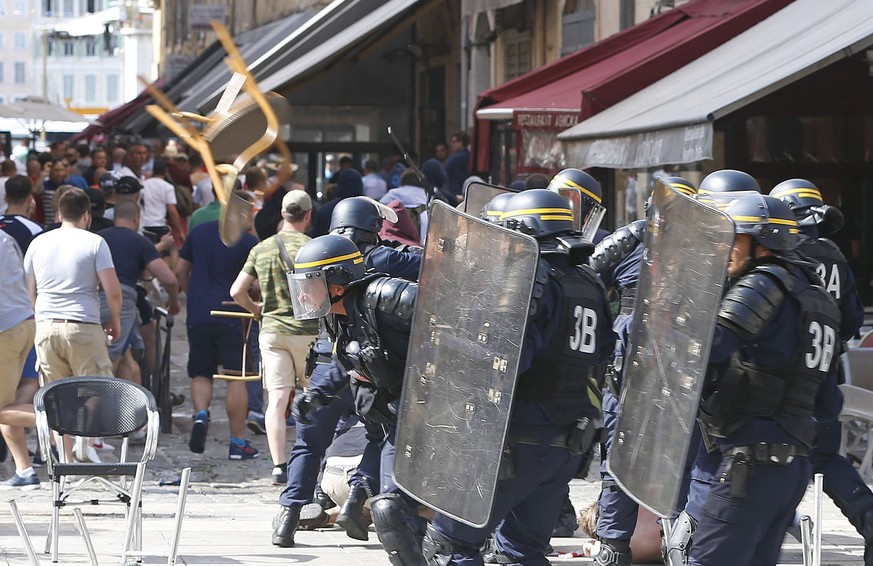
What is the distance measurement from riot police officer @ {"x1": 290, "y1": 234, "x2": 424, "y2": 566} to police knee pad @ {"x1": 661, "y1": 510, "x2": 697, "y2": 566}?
90 centimetres

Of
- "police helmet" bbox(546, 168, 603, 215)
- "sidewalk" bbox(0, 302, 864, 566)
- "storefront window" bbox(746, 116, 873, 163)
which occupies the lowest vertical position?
"sidewalk" bbox(0, 302, 864, 566)

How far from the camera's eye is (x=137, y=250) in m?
9.92

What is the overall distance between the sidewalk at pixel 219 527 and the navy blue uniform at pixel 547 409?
70.4 inches

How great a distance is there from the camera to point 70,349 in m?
9.05

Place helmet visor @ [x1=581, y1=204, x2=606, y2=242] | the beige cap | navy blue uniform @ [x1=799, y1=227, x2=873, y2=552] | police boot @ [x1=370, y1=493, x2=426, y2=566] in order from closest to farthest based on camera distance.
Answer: police boot @ [x1=370, y1=493, x2=426, y2=566] < navy blue uniform @ [x1=799, y1=227, x2=873, y2=552] < helmet visor @ [x1=581, y1=204, x2=606, y2=242] < the beige cap

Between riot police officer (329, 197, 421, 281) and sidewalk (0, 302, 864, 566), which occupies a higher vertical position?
riot police officer (329, 197, 421, 281)

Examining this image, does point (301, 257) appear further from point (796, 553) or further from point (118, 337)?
point (118, 337)

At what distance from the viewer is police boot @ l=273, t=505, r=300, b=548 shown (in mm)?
7570

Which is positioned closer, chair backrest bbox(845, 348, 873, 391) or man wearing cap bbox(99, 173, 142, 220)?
chair backrest bbox(845, 348, 873, 391)

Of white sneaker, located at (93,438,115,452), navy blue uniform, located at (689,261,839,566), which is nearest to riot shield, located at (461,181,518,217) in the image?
navy blue uniform, located at (689,261,839,566)

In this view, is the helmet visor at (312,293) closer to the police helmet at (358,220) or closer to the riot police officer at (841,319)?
the police helmet at (358,220)

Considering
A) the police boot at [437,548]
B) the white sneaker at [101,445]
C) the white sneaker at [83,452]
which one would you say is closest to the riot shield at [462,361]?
the police boot at [437,548]

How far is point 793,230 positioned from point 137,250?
553cm

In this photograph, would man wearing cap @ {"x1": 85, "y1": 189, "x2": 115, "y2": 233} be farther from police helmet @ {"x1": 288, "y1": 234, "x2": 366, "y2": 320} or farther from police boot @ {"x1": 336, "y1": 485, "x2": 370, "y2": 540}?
police helmet @ {"x1": 288, "y1": 234, "x2": 366, "y2": 320}
